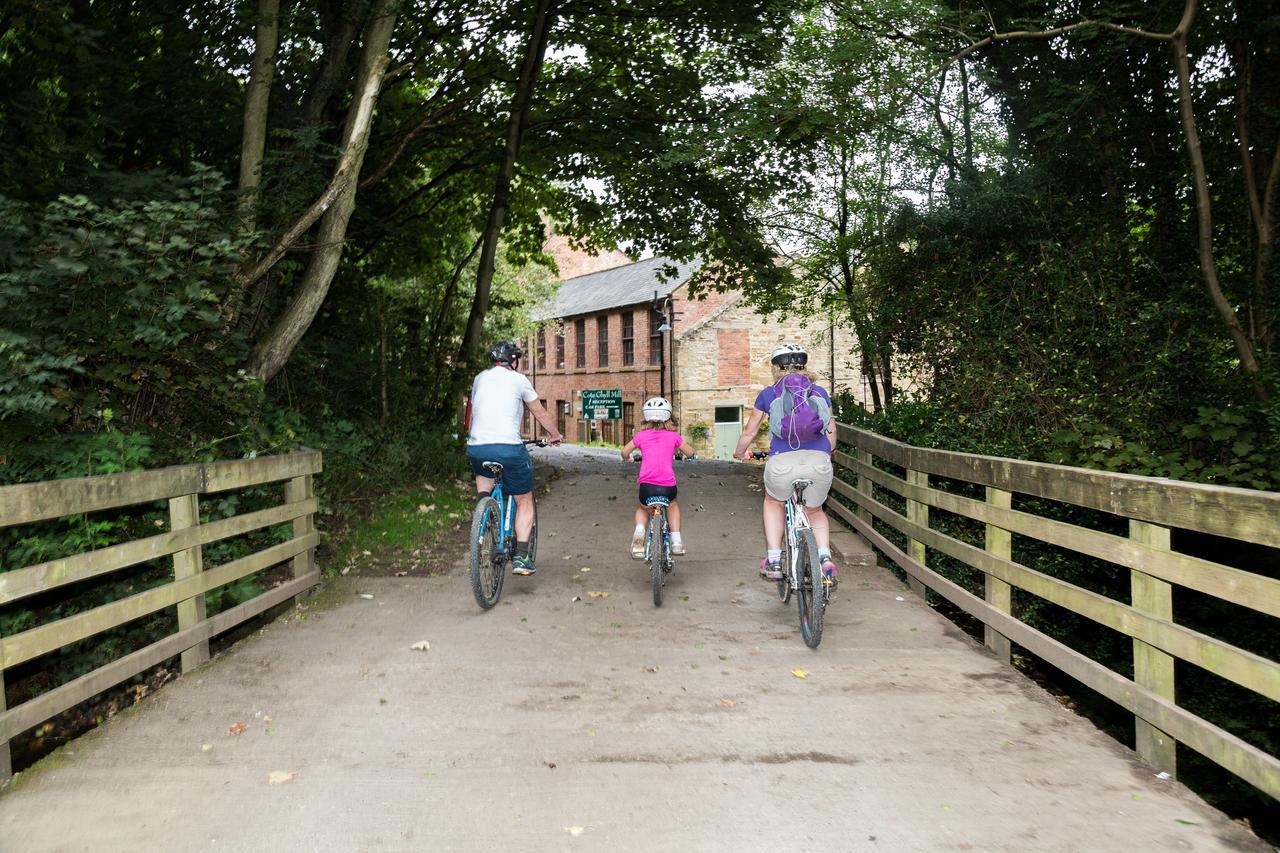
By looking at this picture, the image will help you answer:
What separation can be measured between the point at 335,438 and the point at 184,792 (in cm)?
788

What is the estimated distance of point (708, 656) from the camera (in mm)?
5844

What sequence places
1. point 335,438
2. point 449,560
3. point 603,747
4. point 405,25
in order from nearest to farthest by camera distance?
1. point 603,747
2. point 449,560
3. point 335,438
4. point 405,25

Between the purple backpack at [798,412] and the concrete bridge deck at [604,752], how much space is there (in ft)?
4.37

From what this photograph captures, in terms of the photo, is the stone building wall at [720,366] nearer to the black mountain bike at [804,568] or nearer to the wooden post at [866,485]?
the wooden post at [866,485]

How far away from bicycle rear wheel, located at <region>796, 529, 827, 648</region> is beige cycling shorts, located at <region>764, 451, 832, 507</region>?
358mm

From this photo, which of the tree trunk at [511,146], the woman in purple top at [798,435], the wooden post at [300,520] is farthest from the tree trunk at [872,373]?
the wooden post at [300,520]

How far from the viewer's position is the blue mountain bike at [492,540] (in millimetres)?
6887

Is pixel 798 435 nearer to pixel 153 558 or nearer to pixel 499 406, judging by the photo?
pixel 499 406

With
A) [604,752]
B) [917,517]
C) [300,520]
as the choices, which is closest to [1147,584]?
[604,752]

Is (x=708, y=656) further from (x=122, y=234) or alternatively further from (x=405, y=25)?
(x=405, y=25)

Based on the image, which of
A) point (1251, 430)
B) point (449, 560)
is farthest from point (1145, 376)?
point (449, 560)

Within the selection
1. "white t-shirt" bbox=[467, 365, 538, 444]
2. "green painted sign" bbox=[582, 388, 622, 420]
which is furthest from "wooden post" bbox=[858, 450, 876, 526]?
"green painted sign" bbox=[582, 388, 622, 420]

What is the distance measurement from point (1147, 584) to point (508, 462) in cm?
456

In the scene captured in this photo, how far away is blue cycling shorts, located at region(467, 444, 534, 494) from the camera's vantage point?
733 cm
